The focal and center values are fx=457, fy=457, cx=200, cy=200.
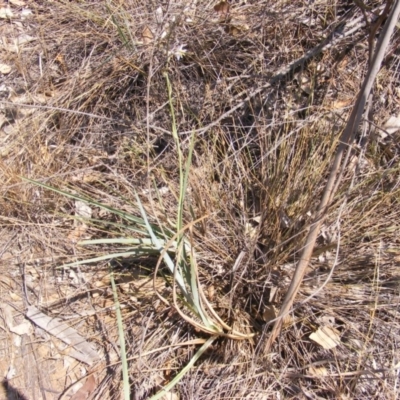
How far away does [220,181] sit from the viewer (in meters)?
1.67

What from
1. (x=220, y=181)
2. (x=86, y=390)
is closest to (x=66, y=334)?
(x=86, y=390)

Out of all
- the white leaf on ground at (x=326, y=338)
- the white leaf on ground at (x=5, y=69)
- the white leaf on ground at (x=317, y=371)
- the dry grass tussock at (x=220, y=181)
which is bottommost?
the white leaf on ground at (x=317, y=371)

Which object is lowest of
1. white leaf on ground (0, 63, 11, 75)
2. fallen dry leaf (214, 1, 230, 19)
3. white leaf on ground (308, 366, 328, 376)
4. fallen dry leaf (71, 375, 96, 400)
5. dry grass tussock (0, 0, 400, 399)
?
fallen dry leaf (71, 375, 96, 400)

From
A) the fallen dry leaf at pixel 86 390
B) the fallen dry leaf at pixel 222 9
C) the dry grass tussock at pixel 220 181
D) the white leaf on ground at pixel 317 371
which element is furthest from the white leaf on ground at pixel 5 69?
the white leaf on ground at pixel 317 371

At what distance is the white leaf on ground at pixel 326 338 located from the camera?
139 cm

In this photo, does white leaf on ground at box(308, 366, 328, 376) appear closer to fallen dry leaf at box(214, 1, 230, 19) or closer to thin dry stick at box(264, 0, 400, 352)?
thin dry stick at box(264, 0, 400, 352)

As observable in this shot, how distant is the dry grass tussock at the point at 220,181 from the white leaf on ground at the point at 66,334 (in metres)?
0.04

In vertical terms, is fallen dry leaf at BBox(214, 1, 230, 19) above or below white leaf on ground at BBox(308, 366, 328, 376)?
above

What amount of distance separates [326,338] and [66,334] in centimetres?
88

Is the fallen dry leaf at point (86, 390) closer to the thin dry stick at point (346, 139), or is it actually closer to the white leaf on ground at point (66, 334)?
the white leaf on ground at point (66, 334)

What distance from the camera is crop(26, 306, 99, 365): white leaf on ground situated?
5.07ft

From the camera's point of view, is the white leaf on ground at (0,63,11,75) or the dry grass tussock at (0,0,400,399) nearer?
the dry grass tussock at (0,0,400,399)

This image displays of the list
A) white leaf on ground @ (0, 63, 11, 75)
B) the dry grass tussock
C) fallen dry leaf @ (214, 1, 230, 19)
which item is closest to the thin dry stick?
the dry grass tussock

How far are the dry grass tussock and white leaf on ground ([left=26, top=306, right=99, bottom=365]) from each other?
4cm
